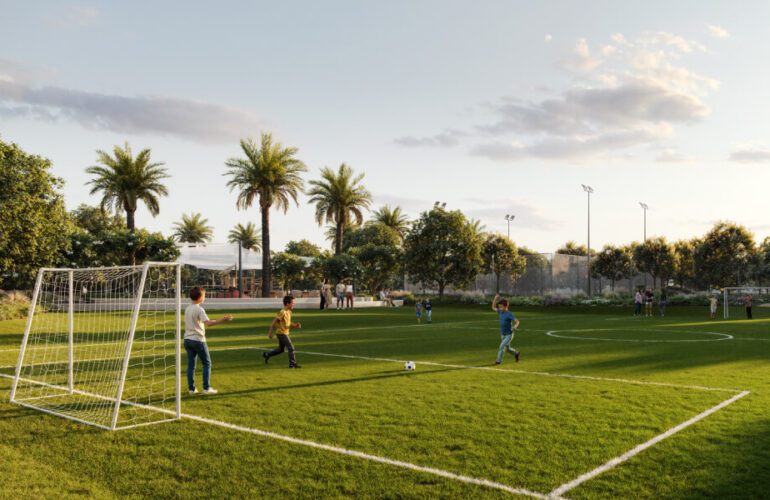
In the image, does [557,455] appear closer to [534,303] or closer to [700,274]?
[534,303]

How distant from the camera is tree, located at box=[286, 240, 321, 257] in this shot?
109000mm

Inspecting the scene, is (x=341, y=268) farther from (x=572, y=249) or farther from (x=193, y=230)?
(x=572, y=249)

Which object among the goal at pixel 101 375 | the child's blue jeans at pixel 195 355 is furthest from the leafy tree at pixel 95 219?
the child's blue jeans at pixel 195 355

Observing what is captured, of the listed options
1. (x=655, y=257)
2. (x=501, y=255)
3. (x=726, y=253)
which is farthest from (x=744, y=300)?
(x=501, y=255)

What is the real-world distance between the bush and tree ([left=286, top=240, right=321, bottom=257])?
74.8 meters

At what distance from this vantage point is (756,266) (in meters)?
71.7

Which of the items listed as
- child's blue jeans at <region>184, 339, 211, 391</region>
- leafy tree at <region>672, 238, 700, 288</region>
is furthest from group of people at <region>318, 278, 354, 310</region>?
leafy tree at <region>672, 238, 700, 288</region>

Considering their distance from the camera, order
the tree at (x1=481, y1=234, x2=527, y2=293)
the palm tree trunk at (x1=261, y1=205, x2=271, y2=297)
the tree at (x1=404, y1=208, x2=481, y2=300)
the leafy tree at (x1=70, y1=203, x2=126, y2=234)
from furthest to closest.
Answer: the tree at (x1=481, y1=234, x2=527, y2=293) < the leafy tree at (x1=70, y1=203, x2=126, y2=234) < the tree at (x1=404, y1=208, x2=481, y2=300) < the palm tree trunk at (x1=261, y1=205, x2=271, y2=297)

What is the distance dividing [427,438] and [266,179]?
41.1 metres

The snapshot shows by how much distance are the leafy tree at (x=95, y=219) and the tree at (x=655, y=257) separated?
218ft

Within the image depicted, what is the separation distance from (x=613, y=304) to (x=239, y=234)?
61.6 meters

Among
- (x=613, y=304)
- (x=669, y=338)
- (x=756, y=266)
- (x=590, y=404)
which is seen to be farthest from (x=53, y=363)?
(x=756, y=266)

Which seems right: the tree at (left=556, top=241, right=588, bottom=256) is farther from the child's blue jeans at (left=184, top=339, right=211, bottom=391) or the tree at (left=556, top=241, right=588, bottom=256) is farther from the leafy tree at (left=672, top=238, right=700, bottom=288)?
the child's blue jeans at (left=184, top=339, right=211, bottom=391)

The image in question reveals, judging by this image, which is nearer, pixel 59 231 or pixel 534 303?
pixel 59 231
